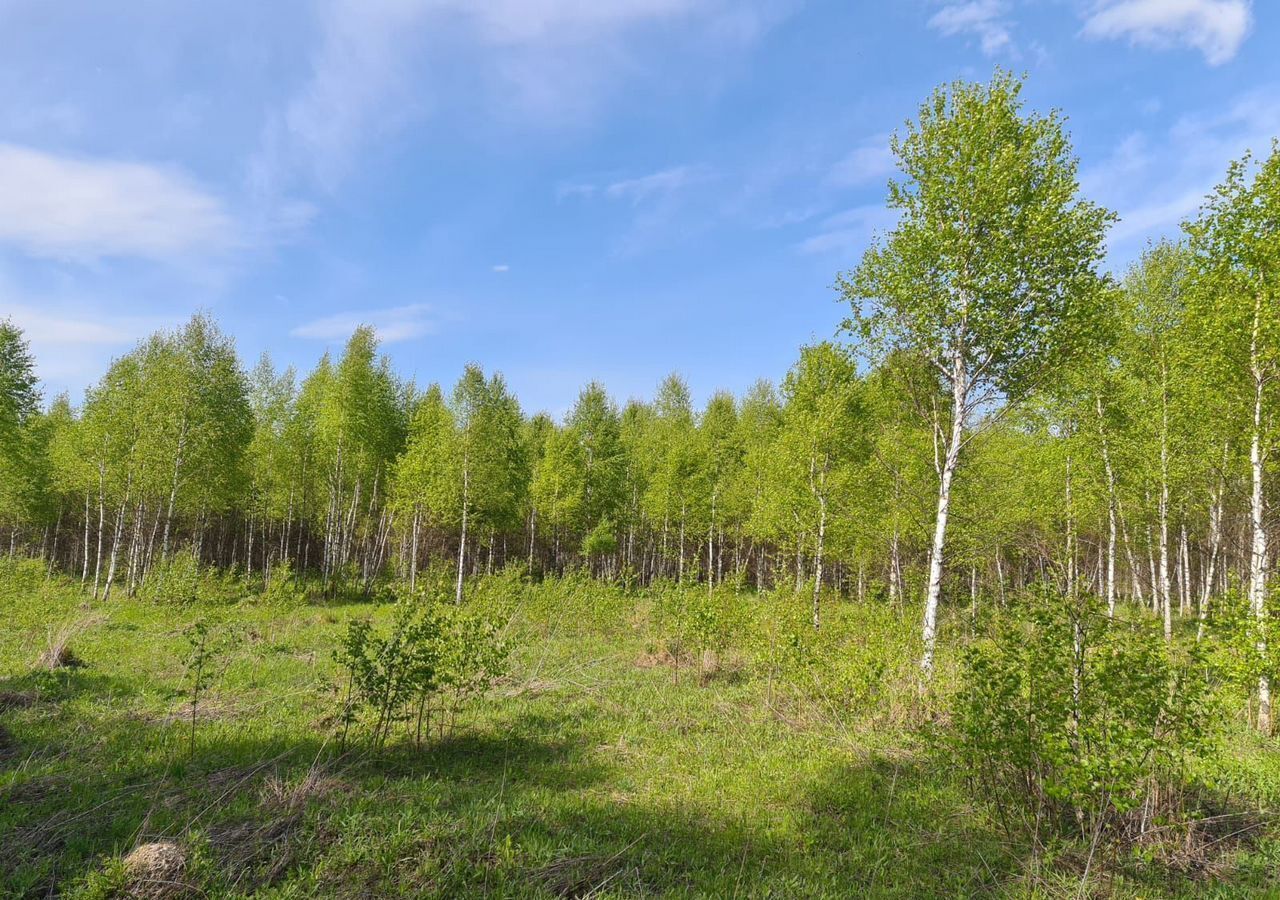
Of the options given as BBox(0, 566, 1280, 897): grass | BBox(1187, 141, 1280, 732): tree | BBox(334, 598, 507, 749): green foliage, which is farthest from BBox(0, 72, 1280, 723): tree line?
BBox(334, 598, 507, 749): green foliage

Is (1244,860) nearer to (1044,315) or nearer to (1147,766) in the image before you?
(1147,766)

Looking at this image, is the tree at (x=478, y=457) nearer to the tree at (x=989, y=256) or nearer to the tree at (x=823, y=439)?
the tree at (x=823, y=439)

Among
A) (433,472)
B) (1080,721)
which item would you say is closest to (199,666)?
(1080,721)

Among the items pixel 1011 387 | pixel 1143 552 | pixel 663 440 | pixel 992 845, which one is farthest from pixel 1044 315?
pixel 1143 552

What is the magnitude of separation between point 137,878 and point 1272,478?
23.1 metres

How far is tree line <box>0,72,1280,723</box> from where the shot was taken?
1118 centimetres

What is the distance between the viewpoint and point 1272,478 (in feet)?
50.3

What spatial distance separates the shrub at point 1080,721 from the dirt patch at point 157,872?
6.74 meters

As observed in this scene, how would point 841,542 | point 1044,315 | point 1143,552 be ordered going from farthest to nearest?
point 1143,552, point 841,542, point 1044,315

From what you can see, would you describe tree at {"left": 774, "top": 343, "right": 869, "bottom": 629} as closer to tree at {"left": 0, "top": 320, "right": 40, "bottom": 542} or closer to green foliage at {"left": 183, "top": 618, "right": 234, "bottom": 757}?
green foliage at {"left": 183, "top": 618, "right": 234, "bottom": 757}

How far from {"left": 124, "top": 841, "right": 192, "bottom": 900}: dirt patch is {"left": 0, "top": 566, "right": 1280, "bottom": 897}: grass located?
76 mm

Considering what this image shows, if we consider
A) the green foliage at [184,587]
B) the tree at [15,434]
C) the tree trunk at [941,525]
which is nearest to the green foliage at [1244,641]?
the tree trunk at [941,525]

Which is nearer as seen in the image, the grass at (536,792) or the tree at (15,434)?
the grass at (536,792)

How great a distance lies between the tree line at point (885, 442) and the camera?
11.2 meters
